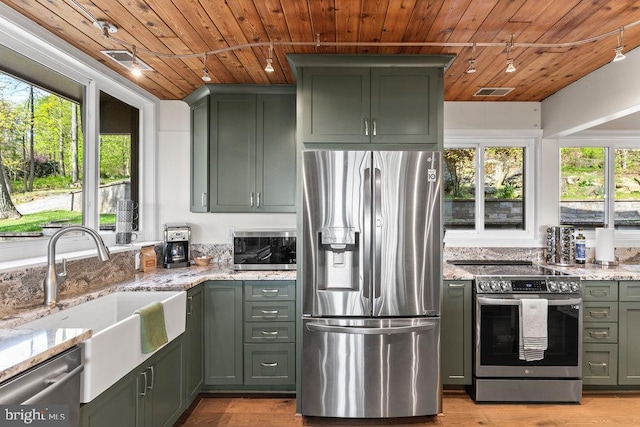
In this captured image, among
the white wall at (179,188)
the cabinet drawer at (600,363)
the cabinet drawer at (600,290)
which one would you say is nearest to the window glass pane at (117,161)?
the white wall at (179,188)

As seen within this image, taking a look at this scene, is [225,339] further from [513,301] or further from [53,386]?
[513,301]

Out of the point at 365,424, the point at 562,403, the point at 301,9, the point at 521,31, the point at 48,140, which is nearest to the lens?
the point at 301,9

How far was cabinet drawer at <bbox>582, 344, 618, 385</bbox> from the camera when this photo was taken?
2.92 meters

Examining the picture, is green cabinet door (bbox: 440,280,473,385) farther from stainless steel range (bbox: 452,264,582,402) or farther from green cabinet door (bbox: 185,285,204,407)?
green cabinet door (bbox: 185,285,204,407)

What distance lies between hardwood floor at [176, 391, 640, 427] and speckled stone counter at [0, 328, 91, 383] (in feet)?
4.78

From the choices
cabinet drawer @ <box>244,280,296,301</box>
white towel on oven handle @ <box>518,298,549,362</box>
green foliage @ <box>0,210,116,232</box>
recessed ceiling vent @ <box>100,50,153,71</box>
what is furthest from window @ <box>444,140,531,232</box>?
green foliage @ <box>0,210,116,232</box>

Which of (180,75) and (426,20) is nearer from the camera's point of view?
(426,20)

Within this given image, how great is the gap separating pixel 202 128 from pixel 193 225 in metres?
0.94

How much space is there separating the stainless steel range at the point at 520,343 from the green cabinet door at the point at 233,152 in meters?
2.04

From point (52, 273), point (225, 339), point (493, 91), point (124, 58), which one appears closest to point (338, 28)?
point (124, 58)

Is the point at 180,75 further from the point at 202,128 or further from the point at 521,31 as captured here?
the point at 521,31

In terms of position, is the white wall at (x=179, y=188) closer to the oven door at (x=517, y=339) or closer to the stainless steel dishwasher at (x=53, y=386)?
the oven door at (x=517, y=339)

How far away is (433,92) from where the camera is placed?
267 cm

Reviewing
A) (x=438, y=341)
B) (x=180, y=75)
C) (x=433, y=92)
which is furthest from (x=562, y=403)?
(x=180, y=75)
